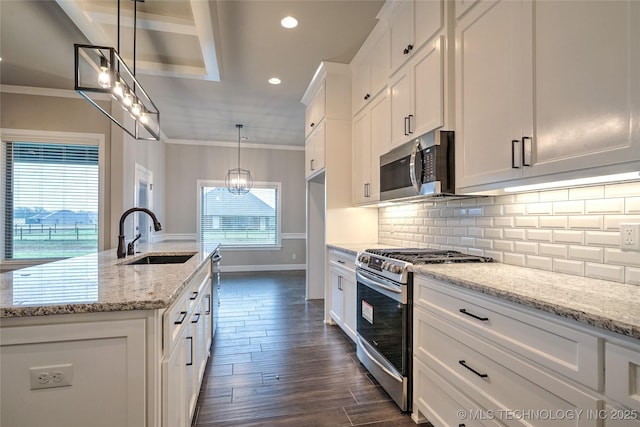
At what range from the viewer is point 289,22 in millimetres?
2684

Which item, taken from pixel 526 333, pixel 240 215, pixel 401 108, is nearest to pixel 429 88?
pixel 401 108

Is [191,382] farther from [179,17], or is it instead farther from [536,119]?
[179,17]

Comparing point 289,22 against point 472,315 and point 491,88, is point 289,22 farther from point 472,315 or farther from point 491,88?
point 472,315

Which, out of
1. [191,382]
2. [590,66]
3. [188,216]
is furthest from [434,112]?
[188,216]

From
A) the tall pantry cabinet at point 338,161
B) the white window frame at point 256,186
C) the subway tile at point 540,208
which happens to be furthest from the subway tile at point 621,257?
the white window frame at point 256,186

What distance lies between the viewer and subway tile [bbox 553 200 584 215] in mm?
1521

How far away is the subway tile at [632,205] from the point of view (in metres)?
1.31

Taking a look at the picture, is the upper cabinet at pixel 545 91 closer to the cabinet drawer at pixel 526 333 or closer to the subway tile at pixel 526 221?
the subway tile at pixel 526 221

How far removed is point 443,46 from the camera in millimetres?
1963

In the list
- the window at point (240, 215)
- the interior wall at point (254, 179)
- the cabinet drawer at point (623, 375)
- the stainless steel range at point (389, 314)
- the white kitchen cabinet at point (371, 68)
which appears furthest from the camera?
the window at point (240, 215)

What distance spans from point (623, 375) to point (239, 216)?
6780mm

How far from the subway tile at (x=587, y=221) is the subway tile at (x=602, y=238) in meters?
0.03

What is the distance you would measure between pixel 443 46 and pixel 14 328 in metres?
2.39

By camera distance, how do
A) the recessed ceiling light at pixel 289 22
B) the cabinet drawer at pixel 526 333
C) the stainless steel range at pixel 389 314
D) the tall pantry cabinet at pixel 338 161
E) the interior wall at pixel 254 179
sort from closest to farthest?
the cabinet drawer at pixel 526 333 → the stainless steel range at pixel 389 314 → the recessed ceiling light at pixel 289 22 → the tall pantry cabinet at pixel 338 161 → the interior wall at pixel 254 179
